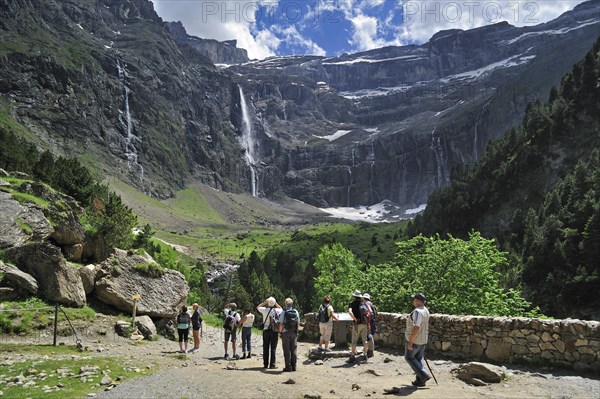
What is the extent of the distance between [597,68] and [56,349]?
9418cm

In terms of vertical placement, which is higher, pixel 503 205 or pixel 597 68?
pixel 597 68

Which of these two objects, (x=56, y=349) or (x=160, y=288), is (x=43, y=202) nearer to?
(x=160, y=288)

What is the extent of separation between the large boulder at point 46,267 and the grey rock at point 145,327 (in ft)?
12.4

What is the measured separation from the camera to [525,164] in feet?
281

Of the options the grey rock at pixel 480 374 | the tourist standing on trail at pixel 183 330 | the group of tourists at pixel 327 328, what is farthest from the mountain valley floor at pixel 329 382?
the tourist standing on trail at pixel 183 330

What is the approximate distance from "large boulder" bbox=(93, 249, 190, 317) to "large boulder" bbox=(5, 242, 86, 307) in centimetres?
283

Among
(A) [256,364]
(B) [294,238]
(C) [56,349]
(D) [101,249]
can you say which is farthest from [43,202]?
(B) [294,238]

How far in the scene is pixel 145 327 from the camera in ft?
84.7

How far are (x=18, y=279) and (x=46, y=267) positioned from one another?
53.2 inches

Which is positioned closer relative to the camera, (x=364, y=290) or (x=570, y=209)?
(x=364, y=290)

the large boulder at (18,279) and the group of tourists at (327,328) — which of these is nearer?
the group of tourists at (327,328)

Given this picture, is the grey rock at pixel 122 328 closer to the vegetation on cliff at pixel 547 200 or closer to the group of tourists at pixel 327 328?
the group of tourists at pixel 327 328

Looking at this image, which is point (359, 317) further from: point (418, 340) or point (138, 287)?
point (138, 287)

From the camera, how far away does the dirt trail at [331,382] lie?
12.2m
